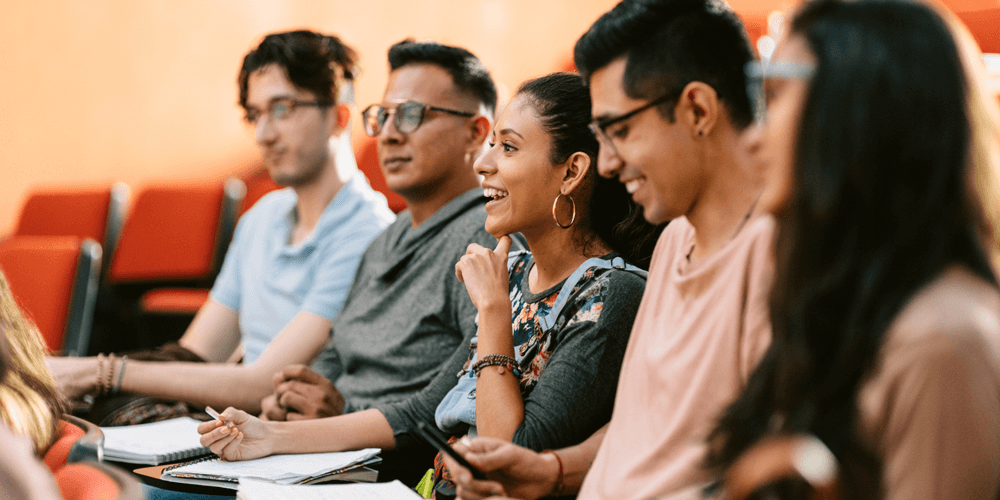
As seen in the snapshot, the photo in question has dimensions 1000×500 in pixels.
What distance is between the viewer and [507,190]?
4.75 ft

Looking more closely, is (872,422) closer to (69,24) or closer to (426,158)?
(426,158)

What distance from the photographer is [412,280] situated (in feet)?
6.07

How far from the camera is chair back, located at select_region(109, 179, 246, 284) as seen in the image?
3727 millimetres

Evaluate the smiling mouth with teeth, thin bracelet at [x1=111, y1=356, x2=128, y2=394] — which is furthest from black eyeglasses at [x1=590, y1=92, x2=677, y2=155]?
thin bracelet at [x1=111, y1=356, x2=128, y2=394]

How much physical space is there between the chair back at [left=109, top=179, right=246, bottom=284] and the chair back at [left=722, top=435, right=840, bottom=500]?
11.0 ft

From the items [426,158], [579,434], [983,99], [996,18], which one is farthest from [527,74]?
[983,99]

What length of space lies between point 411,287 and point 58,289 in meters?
1.54

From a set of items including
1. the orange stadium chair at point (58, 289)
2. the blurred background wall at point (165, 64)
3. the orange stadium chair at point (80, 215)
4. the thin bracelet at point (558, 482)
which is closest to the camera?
the thin bracelet at point (558, 482)

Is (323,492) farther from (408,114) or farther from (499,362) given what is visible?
(408,114)

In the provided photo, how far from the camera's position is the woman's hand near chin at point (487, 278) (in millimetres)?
1340

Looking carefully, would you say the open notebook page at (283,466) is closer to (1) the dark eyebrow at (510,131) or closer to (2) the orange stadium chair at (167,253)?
(1) the dark eyebrow at (510,131)

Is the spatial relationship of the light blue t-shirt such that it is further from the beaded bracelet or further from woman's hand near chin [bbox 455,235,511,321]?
the beaded bracelet

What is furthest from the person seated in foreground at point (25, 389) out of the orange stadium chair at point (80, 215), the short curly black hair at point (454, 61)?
the orange stadium chair at point (80, 215)

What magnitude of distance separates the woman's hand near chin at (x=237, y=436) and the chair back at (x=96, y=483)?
44 centimetres
